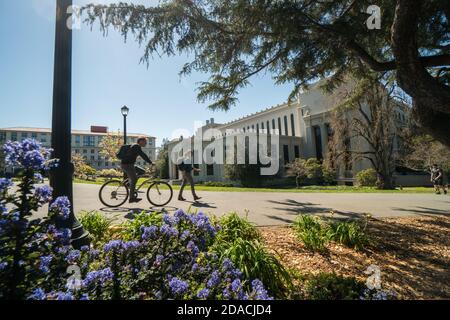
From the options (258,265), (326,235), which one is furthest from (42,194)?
(326,235)

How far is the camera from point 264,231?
15.4ft

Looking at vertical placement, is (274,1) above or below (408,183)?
above

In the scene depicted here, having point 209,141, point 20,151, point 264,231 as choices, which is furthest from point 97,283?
point 209,141

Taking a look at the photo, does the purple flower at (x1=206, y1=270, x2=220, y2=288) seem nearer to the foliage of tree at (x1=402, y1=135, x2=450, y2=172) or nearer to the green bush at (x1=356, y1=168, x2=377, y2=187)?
the foliage of tree at (x1=402, y1=135, x2=450, y2=172)

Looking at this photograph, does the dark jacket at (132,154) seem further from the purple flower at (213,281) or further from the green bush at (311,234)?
the purple flower at (213,281)

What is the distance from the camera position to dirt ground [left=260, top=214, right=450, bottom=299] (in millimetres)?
2984

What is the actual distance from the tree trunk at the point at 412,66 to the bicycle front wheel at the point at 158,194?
5.95 m

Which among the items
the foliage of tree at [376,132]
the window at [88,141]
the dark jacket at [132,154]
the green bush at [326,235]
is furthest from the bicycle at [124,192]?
the window at [88,141]

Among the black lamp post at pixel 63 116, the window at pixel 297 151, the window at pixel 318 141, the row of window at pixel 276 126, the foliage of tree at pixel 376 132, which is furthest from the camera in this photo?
the row of window at pixel 276 126

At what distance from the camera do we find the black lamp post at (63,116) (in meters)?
2.95

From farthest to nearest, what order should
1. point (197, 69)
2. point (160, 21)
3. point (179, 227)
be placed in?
1. point (197, 69)
2. point (160, 21)
3. point (179, 227)

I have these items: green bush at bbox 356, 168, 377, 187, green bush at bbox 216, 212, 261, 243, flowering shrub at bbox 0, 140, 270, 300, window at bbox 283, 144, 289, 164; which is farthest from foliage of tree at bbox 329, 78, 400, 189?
flowering shrub at bbox 0, 140, 270, 300
